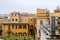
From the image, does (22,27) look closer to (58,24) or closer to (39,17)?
(39,17)

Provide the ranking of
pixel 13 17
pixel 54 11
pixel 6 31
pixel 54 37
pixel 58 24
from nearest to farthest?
pixel 54 37
pixel 58 24
pixel 54 11
pixel 6 31
pixel 13 17

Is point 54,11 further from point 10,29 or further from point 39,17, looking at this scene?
point 10,29

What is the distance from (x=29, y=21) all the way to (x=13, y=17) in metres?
2.36

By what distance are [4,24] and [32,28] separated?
12.4 feet

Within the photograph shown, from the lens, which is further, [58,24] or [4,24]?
[4,24]

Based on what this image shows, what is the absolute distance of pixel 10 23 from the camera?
26.9m

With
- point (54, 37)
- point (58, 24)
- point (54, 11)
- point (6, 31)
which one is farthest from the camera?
point (6, 31)

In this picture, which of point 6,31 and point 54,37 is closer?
point 54,37

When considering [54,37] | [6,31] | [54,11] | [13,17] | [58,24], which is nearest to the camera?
[54,37]

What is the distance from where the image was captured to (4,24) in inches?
1065

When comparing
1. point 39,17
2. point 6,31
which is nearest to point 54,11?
point 39,17

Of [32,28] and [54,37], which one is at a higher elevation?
[54,37]

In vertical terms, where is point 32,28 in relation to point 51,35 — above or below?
below

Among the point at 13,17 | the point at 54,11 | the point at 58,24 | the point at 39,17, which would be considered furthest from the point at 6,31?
the point at 58,24
